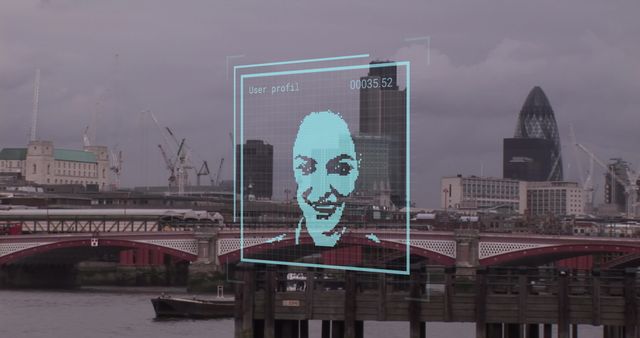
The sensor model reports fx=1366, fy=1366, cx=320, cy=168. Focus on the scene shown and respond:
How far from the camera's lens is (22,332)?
4572cm

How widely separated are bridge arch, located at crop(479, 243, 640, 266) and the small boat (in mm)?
13966

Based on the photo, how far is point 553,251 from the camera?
6059 centimetres

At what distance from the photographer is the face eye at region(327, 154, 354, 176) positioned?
2431 cm

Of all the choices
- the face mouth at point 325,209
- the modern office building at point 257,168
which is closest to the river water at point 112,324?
the modern office building at point 257,168

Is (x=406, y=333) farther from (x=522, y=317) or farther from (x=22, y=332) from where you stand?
(x=522, y=317)

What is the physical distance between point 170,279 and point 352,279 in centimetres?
A: 5551

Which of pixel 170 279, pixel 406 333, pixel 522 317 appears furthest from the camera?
pixel 170 279

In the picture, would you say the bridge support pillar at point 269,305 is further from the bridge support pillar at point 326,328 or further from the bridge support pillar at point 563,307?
the bridge support pillar at point 563,307

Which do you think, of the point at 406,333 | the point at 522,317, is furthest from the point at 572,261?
the point at 522,317

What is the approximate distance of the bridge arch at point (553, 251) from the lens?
60219 millimetres

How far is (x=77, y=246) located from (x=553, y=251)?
86.4 ft

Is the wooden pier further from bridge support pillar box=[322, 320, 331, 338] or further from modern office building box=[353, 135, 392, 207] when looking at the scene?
modern office building box=[353, 135, 392, 207]

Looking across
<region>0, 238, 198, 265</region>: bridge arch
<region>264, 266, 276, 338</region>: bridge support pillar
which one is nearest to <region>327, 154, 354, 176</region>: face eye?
<region>264, 266, 276, 338</region>: bridge support pillar

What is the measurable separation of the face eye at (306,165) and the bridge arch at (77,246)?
43.2m
